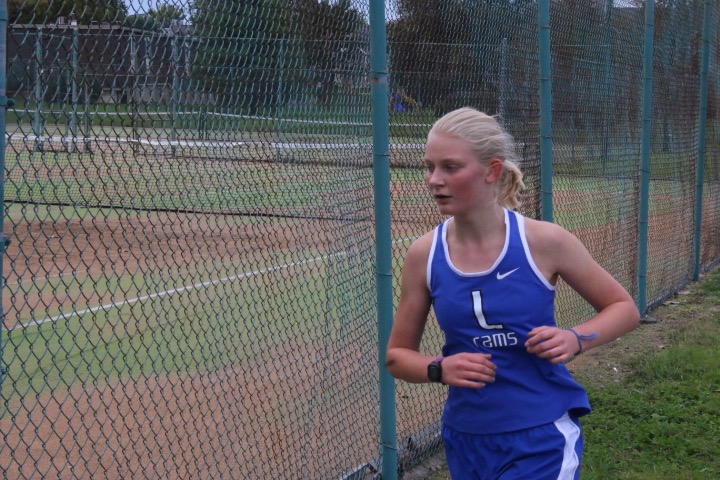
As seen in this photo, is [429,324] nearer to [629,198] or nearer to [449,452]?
[629,198]

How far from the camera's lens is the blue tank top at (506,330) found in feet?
8.97

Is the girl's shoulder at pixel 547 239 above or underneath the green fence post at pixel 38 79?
underneath

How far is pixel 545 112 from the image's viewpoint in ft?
20.2

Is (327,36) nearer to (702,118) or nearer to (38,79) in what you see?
(38,79)

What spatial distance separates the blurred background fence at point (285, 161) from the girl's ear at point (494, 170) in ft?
4.37

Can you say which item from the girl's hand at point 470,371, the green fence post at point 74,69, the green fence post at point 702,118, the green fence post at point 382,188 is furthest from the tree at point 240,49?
the green fence post at point 702,118

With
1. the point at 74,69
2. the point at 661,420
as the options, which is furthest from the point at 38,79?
the point at 661,420

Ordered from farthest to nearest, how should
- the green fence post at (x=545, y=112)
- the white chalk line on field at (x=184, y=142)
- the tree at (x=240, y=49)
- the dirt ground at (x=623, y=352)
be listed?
the green fence post at (x=545, y=112) → the dirt ground at (x=623, y=352) → the tree at (x=240, y=49) → the white chalk line on field at (x=184, y=142)

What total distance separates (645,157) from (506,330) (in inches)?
249

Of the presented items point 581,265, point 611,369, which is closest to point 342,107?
point 581,265

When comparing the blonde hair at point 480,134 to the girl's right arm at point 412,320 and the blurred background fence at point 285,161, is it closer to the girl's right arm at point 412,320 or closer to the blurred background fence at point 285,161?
the girl's right arm at point 412,320

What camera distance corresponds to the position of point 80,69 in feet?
10.3

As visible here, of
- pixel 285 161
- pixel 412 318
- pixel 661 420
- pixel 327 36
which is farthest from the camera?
pixel 661 420

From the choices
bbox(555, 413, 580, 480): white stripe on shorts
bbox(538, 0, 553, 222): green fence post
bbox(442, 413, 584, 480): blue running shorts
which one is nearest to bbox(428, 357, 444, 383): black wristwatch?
bbox(442, 413, 584, 480): blue running shorts
